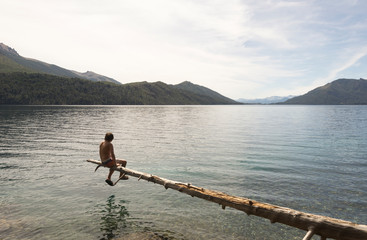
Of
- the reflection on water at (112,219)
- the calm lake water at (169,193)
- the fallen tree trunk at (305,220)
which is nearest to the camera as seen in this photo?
the fallen tree trunk at (305,220)

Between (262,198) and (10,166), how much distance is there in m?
21.4

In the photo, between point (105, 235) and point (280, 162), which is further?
point (280, 162)

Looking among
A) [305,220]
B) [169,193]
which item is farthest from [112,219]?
[305,220]

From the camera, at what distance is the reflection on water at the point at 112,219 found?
992 cm

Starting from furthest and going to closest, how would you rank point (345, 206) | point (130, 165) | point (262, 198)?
point (130, 165) → point (262, 198) → point (345, 206)

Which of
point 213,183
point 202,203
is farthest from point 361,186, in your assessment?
point 202,203

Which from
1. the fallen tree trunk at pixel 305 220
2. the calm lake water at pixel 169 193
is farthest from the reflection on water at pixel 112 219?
the fallen tree trunk at pixel 305 220

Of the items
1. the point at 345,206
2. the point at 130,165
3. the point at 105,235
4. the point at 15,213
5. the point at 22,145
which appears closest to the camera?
the point at 105,235

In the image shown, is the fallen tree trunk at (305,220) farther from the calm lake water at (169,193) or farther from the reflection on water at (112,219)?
the reflection on water at (112,219)

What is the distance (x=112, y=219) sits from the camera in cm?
1107

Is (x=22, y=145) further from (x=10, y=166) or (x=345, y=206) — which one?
(x=345, y=206)

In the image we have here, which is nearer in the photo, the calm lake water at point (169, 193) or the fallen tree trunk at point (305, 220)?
the fallen tree trunk at point (305, 220)

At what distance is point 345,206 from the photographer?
1280 centimetres

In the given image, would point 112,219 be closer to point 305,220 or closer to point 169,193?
point 169,193
